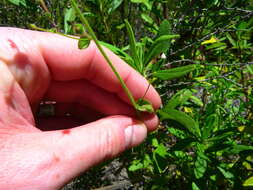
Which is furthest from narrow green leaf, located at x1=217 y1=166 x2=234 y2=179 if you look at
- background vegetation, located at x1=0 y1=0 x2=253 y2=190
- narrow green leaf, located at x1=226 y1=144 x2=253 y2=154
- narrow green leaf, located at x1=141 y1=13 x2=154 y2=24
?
narrow green leaf, located at x1=141 y1=13 x2=154 y2=24

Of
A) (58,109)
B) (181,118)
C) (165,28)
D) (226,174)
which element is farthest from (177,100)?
(58,109)

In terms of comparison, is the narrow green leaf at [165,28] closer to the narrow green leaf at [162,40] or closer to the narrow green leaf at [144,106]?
the narrow green leaf at [162,40]

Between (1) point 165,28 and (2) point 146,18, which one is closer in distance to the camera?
(1) point 165,28

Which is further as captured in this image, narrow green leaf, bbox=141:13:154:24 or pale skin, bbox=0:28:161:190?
narrow green leaf, bbox=141:13:154:24

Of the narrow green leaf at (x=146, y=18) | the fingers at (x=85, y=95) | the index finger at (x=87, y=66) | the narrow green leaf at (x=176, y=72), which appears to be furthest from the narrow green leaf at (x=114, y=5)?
the narrow green leaf at (x=176, y=72)

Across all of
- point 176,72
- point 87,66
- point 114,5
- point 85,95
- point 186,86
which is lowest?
point 85,95

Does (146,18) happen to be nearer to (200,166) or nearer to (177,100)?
(177,100)

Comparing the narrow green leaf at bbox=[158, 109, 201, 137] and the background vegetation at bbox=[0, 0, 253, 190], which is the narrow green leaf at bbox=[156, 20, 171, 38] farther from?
the narrow green leaf at bbox=[158, 109, 201, 137]

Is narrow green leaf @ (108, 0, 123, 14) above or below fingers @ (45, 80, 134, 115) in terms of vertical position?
above
